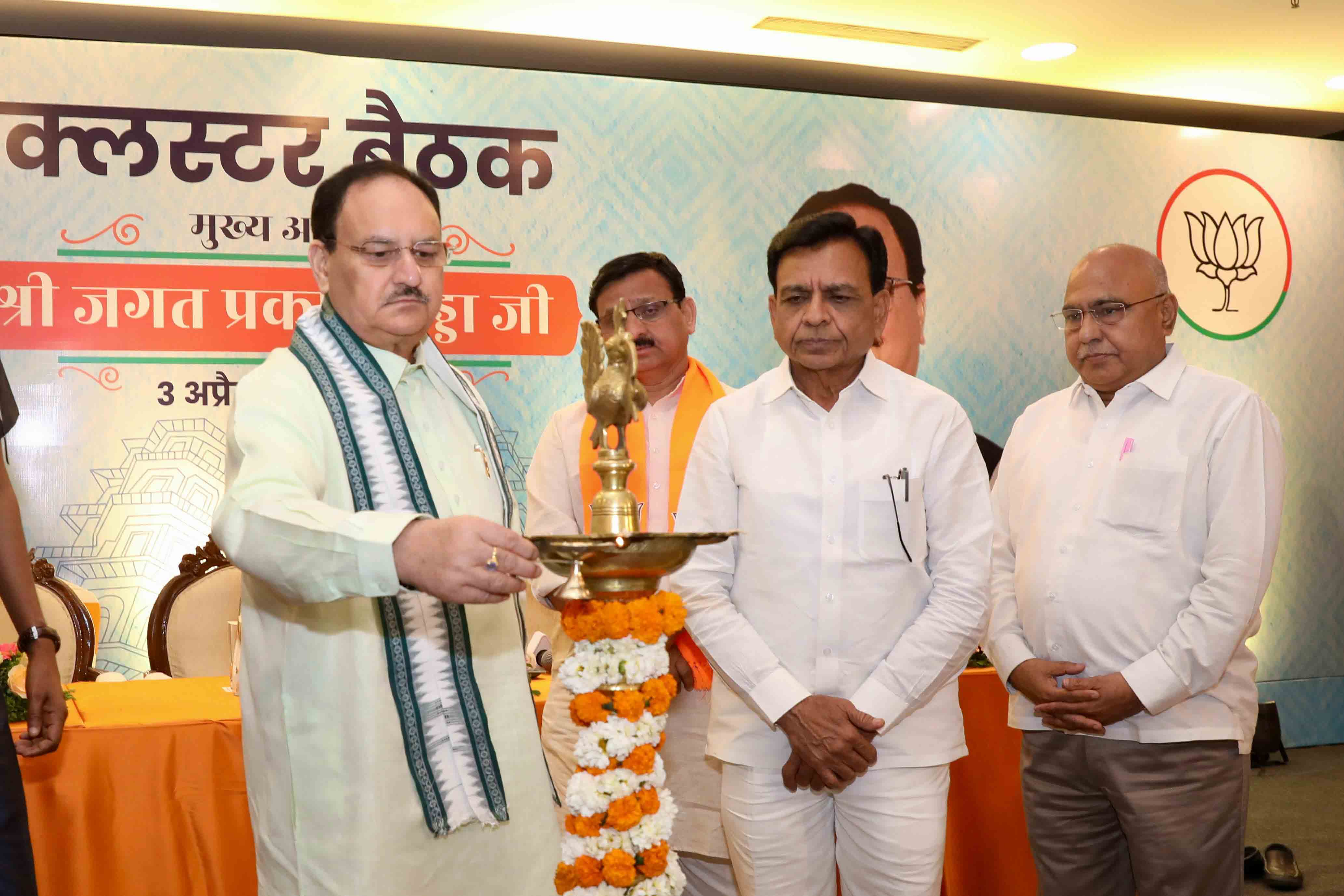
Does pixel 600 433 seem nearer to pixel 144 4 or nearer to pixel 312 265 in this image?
pixel 312 265

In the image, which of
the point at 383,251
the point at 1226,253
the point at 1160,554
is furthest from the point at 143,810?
the point at 1226,253

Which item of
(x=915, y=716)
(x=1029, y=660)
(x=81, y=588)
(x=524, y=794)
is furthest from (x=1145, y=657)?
(x=81, y=588)

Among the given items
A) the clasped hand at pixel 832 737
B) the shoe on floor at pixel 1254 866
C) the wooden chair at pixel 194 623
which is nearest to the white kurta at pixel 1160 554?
the clasped hand at pixel 832 737

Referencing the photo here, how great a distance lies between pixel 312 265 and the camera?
74.2 inches

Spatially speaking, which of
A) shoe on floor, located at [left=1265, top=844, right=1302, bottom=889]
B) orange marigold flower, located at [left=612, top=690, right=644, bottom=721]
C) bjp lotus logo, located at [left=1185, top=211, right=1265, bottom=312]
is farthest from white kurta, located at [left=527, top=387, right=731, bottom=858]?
bjp lotus logo, located at [left=1185, top=211, right=1265, bottom=312]

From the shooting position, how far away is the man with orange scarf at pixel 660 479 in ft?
9.56

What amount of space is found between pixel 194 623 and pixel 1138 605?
320 cm

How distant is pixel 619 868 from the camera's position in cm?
149

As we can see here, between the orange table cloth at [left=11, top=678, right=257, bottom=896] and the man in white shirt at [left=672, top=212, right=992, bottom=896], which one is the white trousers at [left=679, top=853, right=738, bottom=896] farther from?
the orange table cloth at [left=11, top=678, right=257, bottom=896]

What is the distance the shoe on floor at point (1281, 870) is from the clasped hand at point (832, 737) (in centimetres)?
261

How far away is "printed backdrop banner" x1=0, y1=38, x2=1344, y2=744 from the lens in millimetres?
4730

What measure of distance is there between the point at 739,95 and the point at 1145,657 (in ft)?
12.3

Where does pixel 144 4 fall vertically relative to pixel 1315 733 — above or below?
above

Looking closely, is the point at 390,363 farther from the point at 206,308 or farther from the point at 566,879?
the point at 206,308
